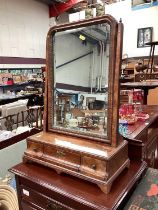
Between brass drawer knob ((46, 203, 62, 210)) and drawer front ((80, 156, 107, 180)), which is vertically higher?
drawer front ((80, 156, 107, 180))

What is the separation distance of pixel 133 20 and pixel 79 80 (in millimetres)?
5217

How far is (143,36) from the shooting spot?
5668mm

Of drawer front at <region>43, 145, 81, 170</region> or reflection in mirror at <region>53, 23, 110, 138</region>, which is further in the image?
reflection in mirror at <region>53, 23, 110, 138</region>

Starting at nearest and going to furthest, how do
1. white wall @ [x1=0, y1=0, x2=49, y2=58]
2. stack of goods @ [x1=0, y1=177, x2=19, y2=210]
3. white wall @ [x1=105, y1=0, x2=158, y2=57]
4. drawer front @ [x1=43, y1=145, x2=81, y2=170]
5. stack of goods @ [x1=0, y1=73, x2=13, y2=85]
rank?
drawer front @ [x1=43, y1=145, x2=81, y2=170]
stack of goods @ [x1=0, y1=177, x2=19, y2=210]
white wall @ [x1=105, y1=0, x2=158, y2=57]
stack of goods @ [x1=0, y1=73, x2=13, y2=85]
white wall @ [x1=0, y1=0, x2=49, y2=58]

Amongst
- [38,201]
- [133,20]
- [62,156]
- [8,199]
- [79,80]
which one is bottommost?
[8,199]

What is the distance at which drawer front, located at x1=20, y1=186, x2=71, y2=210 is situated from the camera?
98 centimetres

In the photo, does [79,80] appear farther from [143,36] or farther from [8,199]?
[143,36]

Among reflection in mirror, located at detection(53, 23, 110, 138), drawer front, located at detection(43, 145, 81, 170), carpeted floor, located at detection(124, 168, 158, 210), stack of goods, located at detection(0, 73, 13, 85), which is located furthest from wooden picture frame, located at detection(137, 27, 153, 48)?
drawer front, located at detection(43, 145, 81, 170)

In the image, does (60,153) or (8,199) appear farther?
(8,199)

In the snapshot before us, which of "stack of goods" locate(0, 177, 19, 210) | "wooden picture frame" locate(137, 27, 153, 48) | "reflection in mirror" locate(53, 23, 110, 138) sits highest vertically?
"wooden picture frame" locate(137, 27, 153, 48)

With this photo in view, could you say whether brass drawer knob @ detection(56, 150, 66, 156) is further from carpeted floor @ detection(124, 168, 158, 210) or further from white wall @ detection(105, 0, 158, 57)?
white wall @ detection(105, 0, 158, 57)

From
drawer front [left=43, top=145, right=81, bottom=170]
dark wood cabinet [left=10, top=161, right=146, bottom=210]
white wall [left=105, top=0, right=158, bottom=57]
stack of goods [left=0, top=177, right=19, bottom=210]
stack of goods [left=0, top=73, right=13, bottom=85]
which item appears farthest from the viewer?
stack of goods [left=0, top=73, right=13, bottom=85]

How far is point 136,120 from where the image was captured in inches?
64.9

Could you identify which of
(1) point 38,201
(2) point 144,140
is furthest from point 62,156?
(2) point 144,140
